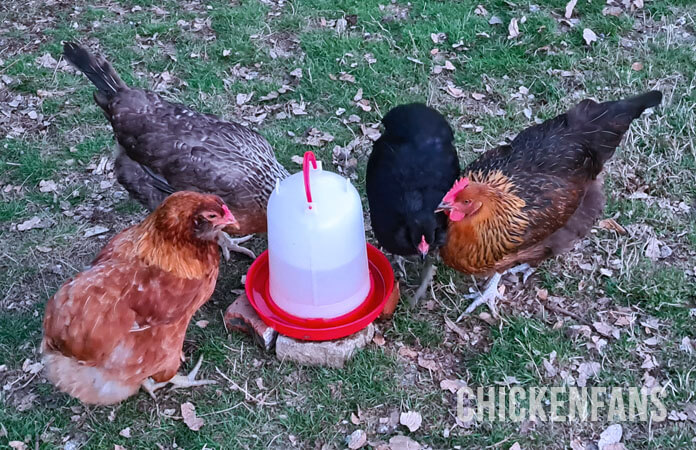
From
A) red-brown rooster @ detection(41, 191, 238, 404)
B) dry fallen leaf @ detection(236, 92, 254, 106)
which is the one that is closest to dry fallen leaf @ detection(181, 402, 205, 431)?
red-brown rooster @ detection(41, 191, 238, 404)

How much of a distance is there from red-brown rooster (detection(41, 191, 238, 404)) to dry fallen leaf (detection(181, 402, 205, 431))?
0.91 ft

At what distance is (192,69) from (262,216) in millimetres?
2368

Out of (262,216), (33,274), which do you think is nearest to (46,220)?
(33,274)

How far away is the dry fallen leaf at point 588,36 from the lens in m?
5.41

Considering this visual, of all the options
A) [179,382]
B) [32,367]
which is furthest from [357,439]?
[32,367]

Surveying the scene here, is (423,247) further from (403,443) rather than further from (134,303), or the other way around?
(134,303)

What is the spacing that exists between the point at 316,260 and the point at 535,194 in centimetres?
129

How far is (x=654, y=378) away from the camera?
3.25 metres

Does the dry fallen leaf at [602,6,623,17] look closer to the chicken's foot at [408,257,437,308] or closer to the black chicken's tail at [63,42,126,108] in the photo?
the chicken's foot at [408,257,437,308]

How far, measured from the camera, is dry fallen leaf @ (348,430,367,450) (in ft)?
10.0

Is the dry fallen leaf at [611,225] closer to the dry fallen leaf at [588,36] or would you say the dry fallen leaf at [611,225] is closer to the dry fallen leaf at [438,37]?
the dry fallen leaf at [588,36]

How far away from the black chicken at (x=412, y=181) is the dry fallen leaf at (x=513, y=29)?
2.26m

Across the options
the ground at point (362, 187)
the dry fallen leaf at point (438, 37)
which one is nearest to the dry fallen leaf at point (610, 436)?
the ground at point (362, 187)

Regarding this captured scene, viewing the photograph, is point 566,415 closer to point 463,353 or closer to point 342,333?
point 463,353
